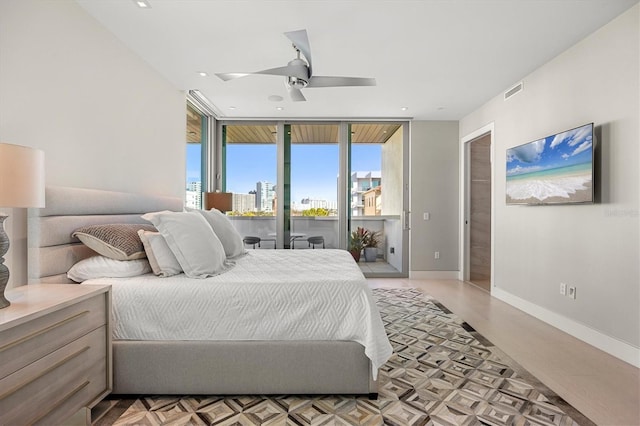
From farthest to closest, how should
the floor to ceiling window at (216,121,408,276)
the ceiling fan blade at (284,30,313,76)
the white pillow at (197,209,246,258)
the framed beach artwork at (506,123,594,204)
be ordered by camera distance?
the floor to ceiling window at (216,121,408,276), the white pillow at (197,209,246,258), the framed beach artwork at (506,123,594,204), the ceiling fan blade at (284,30,313,76)

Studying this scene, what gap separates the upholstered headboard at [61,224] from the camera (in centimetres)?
178

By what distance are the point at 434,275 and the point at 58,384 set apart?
4931 millimetres

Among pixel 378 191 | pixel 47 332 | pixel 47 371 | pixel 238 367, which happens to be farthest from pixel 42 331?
pixel 378 191

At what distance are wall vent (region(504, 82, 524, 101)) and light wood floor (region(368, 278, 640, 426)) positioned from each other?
101 inches

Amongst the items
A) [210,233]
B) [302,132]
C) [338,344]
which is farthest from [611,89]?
[302,132]

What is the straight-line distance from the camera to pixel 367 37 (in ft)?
8.78

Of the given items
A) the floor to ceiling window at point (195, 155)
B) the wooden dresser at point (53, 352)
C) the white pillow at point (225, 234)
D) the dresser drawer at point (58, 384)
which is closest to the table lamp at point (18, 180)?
the wooden dresser at point (53, 352)

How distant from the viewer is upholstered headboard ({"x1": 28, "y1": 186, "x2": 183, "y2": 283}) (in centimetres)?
178

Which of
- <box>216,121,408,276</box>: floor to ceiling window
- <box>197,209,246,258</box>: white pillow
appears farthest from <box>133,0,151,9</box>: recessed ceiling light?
<box>216,121,408,276</box>: floor to ceiling window

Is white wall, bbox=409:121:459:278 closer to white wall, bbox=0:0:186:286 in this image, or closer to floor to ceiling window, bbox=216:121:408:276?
floor to ceiling window, bbox=216:121:408:276

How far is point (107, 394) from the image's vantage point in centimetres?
168

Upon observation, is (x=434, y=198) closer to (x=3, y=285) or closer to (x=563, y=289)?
(x=563, y=289)

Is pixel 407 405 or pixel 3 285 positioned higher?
pixel 3 285

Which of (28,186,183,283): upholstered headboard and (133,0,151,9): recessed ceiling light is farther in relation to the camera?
(133,0,151,9): recessed ceiling light
